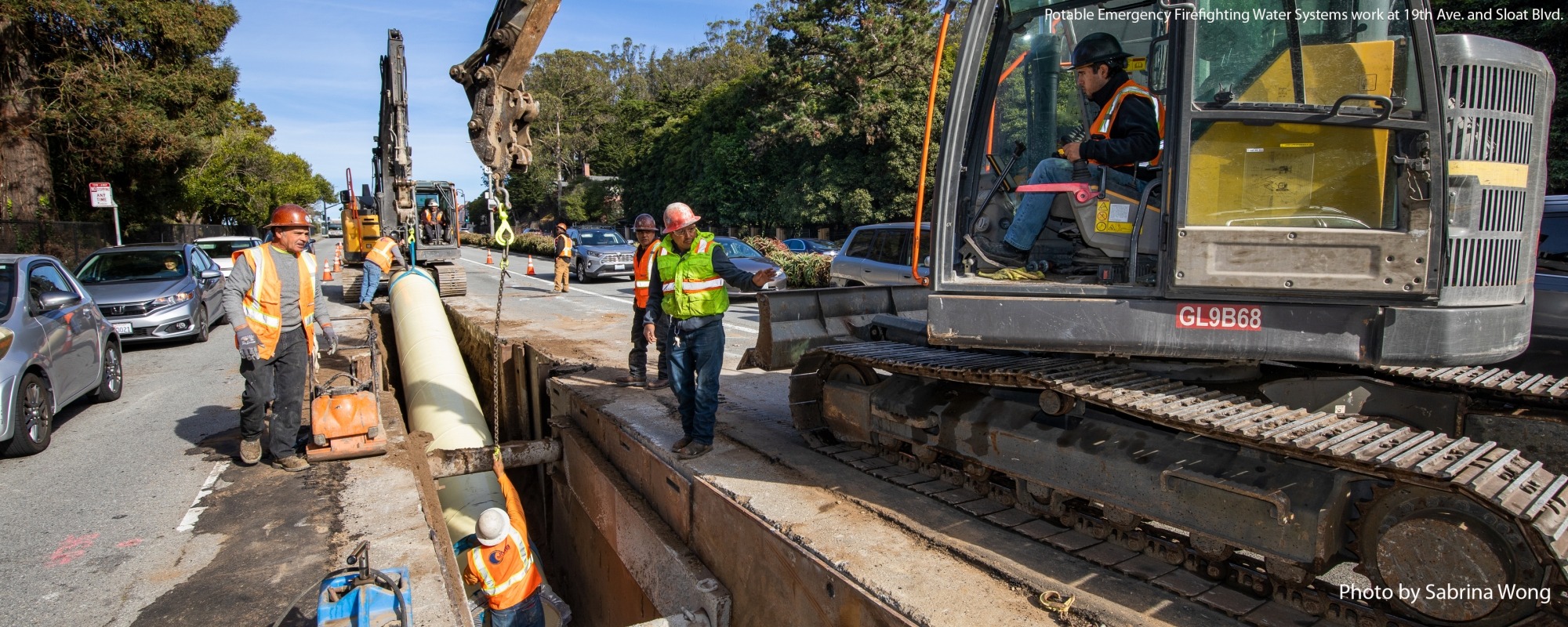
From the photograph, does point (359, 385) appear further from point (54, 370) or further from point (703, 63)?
point (703, 63)

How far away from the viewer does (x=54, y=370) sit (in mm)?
6297

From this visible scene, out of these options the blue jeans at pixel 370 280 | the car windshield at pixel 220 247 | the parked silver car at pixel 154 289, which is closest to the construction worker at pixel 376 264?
the blue jeans at pixel 370 280

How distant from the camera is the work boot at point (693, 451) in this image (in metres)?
5.46

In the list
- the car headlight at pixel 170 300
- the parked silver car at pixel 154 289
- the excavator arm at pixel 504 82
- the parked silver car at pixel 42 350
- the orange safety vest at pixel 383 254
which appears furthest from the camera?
the orange safety vest at pixel 383 254

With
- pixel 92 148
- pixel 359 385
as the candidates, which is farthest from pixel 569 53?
pixel 359 385

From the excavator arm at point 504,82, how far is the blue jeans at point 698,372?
3.14 m

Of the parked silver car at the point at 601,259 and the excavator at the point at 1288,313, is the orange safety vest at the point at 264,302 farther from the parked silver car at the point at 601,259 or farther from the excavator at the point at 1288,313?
the parked silver car at the point at 601,259

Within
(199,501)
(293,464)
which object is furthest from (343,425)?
(199,501)

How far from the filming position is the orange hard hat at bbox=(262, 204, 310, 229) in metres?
5.41

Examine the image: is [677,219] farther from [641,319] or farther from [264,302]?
[264,302]

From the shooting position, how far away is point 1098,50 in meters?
3.77

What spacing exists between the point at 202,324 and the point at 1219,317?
12.7 metres

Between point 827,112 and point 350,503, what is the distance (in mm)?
28215

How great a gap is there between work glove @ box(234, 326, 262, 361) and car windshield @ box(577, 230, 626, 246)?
17.3 m
